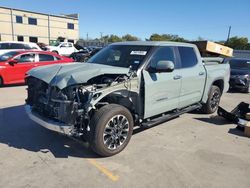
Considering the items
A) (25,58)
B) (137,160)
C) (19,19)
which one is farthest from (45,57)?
(19,19)

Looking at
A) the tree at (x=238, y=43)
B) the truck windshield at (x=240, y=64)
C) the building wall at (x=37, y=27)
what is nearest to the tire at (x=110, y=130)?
the truck windshield at (x=240, y=64)

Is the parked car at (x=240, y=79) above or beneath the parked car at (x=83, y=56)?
beneath

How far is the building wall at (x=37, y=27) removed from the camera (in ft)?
151

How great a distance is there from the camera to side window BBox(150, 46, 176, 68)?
4782 mm

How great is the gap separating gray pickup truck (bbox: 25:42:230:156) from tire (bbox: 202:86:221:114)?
102 cm

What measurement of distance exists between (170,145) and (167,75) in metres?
1.37

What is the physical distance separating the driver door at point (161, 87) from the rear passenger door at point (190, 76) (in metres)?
0.24

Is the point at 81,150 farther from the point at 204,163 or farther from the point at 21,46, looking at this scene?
the point at 21,46

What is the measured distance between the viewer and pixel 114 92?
13.8ft

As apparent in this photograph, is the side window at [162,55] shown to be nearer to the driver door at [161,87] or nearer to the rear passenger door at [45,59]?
the driver door at [161,87]

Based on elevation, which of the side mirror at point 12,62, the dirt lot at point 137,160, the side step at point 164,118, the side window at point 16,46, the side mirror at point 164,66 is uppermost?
the side window at point 16,46

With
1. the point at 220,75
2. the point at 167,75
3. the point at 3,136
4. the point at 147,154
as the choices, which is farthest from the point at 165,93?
the point at 3,136

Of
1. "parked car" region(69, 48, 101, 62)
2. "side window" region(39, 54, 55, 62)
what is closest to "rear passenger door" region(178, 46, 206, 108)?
"parked car" region(69, 48, 101, 62)

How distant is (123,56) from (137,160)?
2113 millimetres
